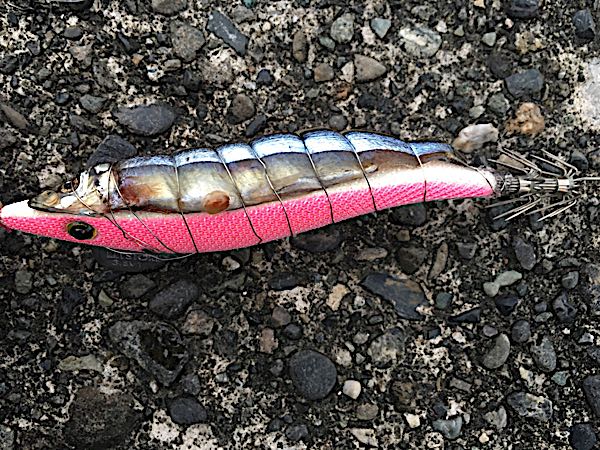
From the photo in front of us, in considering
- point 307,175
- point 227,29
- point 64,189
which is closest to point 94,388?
point 64,189

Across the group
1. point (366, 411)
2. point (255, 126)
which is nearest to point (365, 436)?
point (366, 411)

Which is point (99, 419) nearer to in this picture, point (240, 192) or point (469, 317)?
point (240, 192)

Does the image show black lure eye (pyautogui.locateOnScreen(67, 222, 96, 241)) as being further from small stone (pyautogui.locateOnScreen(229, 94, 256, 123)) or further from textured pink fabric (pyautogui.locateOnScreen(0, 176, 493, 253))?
small stone (pyautogui.locateOnScreen(229, 94, 256, 123))

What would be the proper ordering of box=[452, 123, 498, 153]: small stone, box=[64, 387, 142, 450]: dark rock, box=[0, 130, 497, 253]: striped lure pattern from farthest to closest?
box=[452, 123, 498, 153]: small stone
box=[64, 387, 142, 450]: dark rock
box=[0, 130, 497, 253]: striped lure pattern

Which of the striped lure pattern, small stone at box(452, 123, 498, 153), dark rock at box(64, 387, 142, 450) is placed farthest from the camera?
small stone at box(452, 123, 498, 153)

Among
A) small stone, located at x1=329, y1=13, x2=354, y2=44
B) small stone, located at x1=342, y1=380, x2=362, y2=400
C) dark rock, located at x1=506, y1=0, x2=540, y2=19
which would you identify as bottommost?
small stone, located at x1=342, y1=380, x2=362, y2=400

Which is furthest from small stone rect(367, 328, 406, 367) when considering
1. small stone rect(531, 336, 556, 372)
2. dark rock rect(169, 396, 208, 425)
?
dark rock rect(169, 396, 208, 425)
